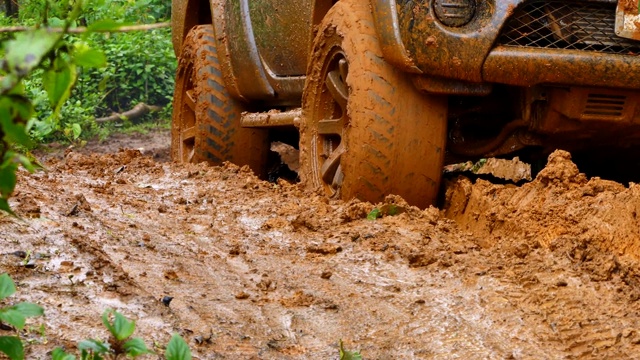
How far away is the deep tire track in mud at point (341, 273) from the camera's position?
9.34 feet

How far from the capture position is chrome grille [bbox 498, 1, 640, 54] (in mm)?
4453

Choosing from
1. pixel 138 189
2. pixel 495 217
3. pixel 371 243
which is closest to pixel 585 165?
pixel 495 217

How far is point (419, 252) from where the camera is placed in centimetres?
386

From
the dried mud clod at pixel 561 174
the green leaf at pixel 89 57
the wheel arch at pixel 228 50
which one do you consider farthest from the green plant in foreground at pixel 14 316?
the wheel arch at pixel 228 50

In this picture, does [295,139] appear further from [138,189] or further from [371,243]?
[371,243]

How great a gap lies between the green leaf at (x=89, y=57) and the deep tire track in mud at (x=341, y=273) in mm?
880

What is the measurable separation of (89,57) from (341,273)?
6.64ft

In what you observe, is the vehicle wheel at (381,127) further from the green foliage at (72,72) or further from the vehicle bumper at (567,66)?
the green foliage at (72,72)

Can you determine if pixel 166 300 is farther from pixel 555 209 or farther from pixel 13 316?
pixel 555 209

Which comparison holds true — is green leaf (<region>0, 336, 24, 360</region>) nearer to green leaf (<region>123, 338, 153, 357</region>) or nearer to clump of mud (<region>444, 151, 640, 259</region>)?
green leaf (<region>123, 338, 153, 357</region>)

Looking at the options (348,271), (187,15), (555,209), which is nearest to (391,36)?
(555,209)

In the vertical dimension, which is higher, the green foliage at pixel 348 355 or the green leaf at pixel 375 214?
the green foliage at pixel 348 355

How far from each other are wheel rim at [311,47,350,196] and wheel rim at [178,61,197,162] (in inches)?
94.0

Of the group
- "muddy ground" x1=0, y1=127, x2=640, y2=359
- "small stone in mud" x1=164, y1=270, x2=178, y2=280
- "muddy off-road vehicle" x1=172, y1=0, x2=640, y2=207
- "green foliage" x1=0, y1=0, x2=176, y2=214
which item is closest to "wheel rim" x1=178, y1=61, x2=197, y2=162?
"green foliage" x1=0, y1=0, x2=176, y2=214
